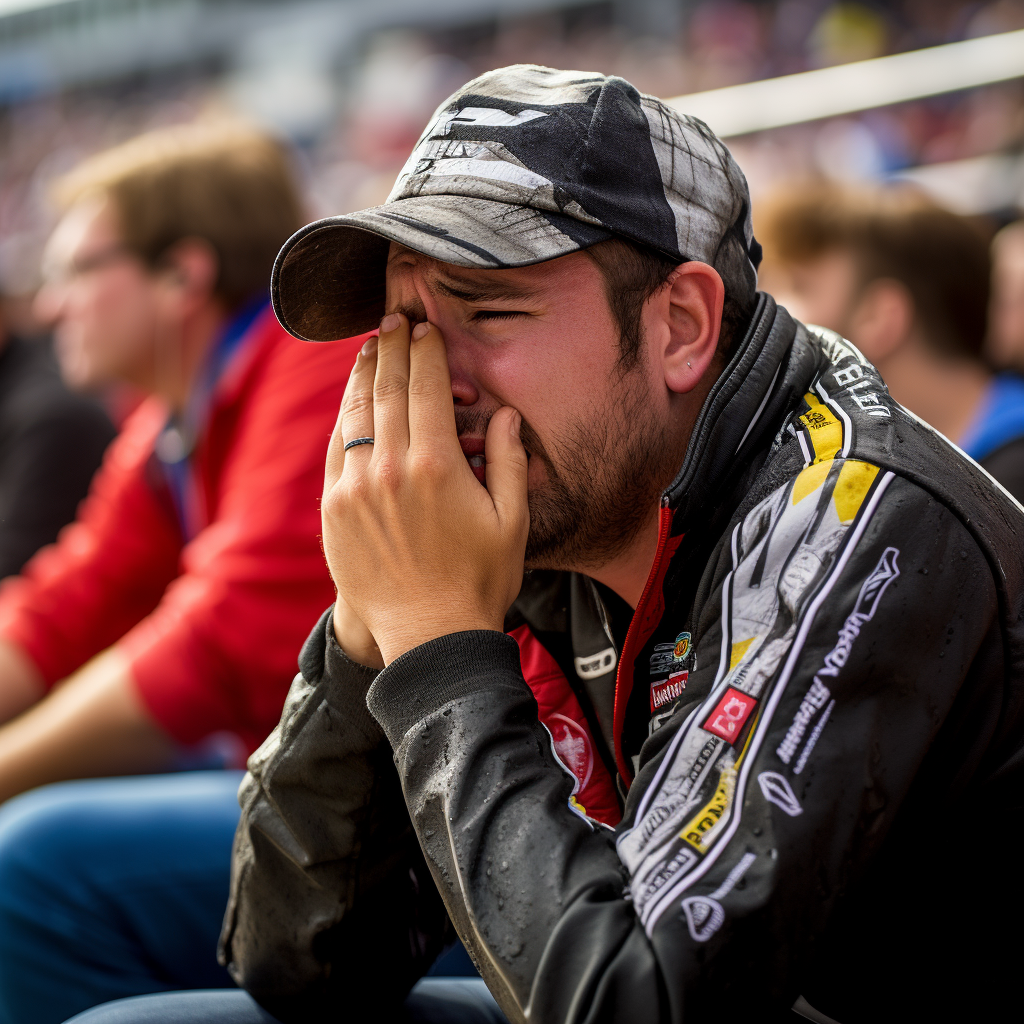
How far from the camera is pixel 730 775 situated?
1.04 metres

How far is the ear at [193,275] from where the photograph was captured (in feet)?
9.21

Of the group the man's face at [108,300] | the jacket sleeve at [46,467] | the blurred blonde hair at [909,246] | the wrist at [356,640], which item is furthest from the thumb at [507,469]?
the jacket sleeve at [46,467]

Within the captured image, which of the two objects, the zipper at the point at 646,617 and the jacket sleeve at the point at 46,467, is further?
the jacket sleeve at the point at 46,467

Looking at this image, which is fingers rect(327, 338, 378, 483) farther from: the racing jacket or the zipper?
the zipper

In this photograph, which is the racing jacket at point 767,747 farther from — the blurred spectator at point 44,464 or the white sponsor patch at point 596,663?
the blurred spectator at point 44,464

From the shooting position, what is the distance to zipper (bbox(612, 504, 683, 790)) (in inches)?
49.6

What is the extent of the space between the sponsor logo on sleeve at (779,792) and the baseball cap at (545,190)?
0.61m

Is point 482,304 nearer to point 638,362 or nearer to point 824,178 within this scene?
→ point 638,362

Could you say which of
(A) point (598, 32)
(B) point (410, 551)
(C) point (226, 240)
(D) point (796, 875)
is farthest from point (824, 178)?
(A) point (598, 32)

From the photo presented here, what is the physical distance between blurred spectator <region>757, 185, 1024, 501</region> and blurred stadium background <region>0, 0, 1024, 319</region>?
2.62ft

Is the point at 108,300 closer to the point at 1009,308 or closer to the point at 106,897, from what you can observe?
the point at 106,897

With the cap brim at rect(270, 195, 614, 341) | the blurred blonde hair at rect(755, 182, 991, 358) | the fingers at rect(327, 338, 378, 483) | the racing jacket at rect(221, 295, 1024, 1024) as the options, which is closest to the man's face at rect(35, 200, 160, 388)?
the cap brim at rect(270, 195, 614, 341)

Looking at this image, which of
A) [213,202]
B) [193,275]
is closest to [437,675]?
[193,275]

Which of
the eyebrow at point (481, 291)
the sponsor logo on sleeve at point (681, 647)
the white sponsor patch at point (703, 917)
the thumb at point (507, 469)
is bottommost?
the white sponsor patch at point (703, 917)
